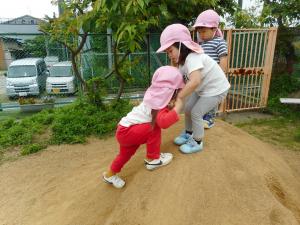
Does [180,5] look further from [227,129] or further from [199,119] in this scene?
[199,119]

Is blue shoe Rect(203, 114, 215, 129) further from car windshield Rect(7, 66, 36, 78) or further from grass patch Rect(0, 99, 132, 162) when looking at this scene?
car windshield Rect(7, 66, 36, 78)

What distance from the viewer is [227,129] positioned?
12.6 ft

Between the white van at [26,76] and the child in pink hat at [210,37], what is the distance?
7.24 m

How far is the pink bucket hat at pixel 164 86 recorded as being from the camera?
8.21 feet

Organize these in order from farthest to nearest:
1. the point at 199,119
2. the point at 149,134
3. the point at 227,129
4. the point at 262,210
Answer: the point at 227,129, the point at 199,119, the point at 149,134, the point at 262,210

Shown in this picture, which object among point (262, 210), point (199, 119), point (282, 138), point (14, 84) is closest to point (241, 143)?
point (199, 119)

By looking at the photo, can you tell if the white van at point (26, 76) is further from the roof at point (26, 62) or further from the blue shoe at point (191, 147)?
the blue shoe at point (191, 147)

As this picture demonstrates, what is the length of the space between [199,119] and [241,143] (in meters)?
0.80

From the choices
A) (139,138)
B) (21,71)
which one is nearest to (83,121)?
(139,138)

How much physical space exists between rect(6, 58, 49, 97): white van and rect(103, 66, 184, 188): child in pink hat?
25.5 feet

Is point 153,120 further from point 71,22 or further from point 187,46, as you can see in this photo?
point 71,22

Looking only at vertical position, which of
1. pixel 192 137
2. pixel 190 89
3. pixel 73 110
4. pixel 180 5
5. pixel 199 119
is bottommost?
pixel 73 110

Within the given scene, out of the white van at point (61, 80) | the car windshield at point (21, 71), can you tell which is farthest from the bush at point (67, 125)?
the car windshield at point (21, 71)

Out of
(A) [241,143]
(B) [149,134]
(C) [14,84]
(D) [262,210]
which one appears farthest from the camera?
(C) [14,84]
